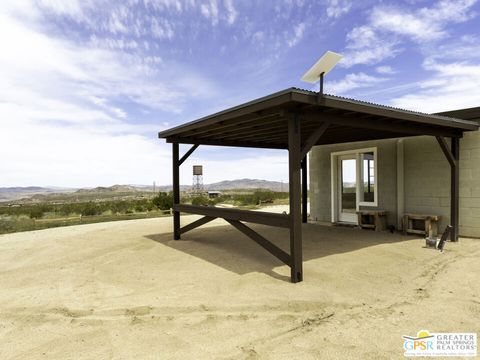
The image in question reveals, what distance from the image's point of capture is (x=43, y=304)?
3.64 m

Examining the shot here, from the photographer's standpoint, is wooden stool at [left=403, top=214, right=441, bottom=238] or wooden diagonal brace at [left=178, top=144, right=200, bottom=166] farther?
wooden diagonal brace at [left=178, top=144, right=200, bottom=166]

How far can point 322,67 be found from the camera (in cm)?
382

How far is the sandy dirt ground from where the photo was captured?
259cm

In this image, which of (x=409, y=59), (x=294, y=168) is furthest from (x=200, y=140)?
(x=409, y=59)

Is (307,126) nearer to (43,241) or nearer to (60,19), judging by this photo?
(60,19)

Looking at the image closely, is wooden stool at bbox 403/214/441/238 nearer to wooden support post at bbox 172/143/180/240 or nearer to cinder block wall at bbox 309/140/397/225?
cinder block wall at bbox 309/140/397/225

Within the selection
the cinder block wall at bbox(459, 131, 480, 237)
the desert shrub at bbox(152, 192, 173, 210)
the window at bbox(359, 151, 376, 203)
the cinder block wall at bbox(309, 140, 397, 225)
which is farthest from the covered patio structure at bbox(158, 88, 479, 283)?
the desert shrub at bbox(152, 192, 173, 210)

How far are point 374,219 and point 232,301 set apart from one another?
5953mm

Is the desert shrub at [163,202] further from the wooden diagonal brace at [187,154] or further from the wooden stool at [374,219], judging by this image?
the wooden stool at [374,219]

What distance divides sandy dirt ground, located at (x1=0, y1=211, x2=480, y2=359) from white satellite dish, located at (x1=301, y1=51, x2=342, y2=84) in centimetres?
287

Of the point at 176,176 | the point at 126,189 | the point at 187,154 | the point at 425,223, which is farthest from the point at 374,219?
the point at 126,189

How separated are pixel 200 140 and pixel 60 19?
14.8ft

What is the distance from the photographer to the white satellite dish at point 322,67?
145 inches

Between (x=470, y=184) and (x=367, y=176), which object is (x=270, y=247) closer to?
(x=470, y=184)
